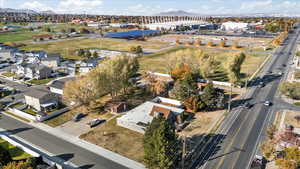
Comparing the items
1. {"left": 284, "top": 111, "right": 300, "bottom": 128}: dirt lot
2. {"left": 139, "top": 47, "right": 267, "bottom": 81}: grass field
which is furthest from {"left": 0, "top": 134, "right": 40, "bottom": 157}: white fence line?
{"left": 139, "top": 47, "right": 267, "bottom": 81}: grass field

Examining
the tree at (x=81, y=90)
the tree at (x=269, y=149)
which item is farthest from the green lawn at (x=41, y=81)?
the tree at (x=269, y=149)

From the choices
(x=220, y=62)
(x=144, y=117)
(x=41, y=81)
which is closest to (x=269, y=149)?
(x=144, y=117)

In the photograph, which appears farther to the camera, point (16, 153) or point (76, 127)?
point (76, 127)

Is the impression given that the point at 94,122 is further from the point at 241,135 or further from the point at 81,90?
the point at 241,135

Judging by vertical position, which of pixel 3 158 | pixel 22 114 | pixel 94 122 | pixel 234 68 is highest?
pixel 234 68

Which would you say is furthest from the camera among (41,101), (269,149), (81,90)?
(41,101)

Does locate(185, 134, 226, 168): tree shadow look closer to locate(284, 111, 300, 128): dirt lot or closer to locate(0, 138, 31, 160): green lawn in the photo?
locate(284, 111, 300, 128): dirt lot
